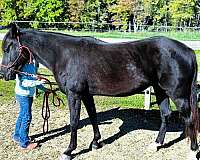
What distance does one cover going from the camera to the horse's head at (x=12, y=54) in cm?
505

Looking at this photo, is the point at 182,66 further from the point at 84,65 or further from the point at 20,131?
the point at 20,131

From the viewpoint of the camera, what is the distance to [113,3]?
57031 millimetres

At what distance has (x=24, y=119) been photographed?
17.9ft

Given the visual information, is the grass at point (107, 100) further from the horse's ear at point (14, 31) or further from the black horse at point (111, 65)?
the horse's ear at point (14, 31)

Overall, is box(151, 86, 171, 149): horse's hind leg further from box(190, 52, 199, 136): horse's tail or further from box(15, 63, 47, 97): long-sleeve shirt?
box(15, 63, 47, 97): long-sleeve shirt

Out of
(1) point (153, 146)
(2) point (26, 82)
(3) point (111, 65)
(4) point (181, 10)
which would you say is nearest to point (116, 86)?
(3) point (111, 65)

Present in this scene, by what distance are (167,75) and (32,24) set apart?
1643 inches

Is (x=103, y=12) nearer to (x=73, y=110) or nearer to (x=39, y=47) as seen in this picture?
(x=39, y=47)

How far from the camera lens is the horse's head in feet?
16.6

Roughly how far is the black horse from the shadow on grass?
1.05 meters

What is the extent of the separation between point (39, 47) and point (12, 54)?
1.28 ft

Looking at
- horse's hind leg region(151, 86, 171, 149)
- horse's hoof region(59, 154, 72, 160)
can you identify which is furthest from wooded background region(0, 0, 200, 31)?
horse's hoof region(59, 154, 72, 160)

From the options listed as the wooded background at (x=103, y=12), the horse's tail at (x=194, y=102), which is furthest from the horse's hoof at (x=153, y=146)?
the wooded background at (x=103, y=12)

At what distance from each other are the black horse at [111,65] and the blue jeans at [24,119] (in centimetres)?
42
